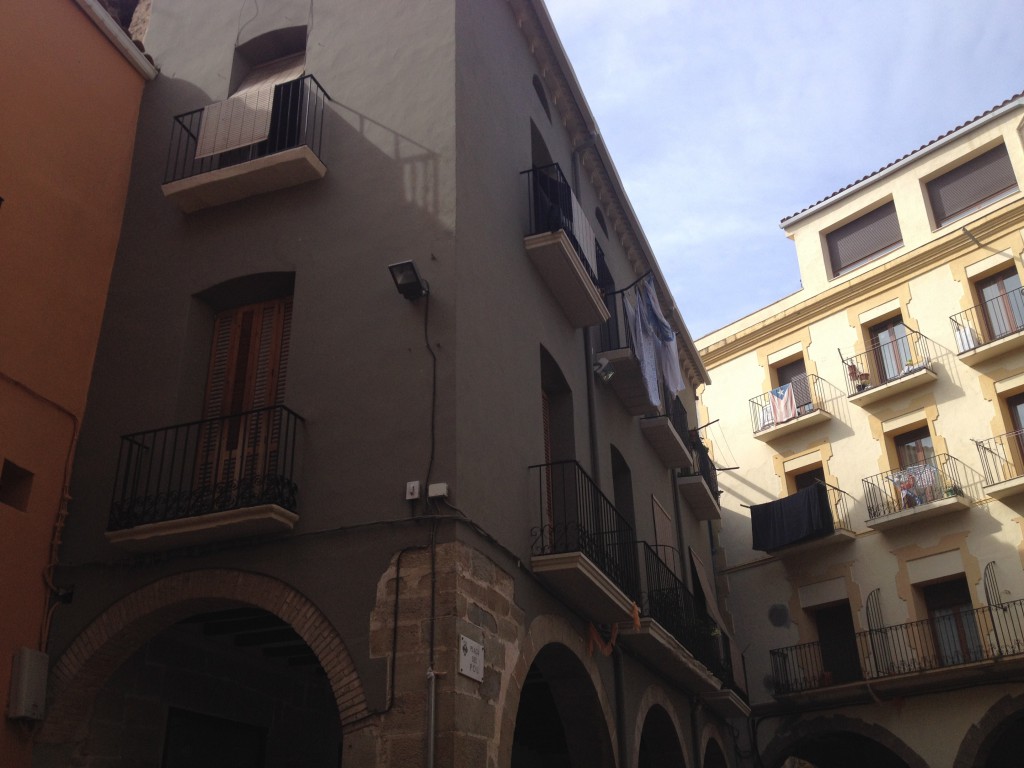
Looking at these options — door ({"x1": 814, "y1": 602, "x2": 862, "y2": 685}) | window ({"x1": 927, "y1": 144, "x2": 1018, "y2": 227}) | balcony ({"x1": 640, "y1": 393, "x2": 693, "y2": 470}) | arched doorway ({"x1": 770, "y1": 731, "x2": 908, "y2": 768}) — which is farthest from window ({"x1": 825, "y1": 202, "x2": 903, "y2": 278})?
arched doorway ({"x1": 770, "y1": 731, "x2": 908, "y2": 768})

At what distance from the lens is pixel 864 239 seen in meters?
25.1

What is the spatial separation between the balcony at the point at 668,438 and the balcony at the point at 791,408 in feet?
23.2

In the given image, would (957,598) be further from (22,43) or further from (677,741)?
(22,43)

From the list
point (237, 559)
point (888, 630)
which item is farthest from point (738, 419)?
point (237, 559)

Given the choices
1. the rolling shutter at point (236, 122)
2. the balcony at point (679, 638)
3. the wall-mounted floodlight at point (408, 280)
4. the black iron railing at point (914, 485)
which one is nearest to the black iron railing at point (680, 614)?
the balcony at point (679, 638)

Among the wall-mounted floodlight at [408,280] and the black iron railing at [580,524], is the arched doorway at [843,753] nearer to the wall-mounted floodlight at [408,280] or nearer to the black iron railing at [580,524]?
the black iron railing at [580,524]

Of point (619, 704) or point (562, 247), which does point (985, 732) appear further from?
point (562, 247)

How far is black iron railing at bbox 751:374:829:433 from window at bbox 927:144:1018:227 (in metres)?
4.72

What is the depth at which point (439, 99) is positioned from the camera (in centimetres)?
1017

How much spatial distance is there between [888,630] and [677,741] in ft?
28.1

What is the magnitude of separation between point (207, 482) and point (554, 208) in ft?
16.8

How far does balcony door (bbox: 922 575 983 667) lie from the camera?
1973 centimetres

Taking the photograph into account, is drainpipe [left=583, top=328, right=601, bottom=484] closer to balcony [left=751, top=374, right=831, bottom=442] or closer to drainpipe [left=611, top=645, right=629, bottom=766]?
drainpipe [left=611, top=645, right=629, bottom=766]

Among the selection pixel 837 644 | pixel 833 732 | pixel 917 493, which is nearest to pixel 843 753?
pixel 833 732
